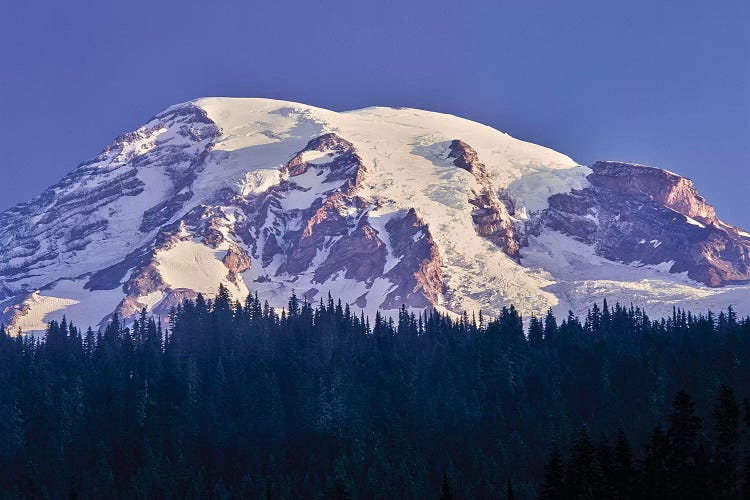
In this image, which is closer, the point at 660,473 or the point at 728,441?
the point at 660,473

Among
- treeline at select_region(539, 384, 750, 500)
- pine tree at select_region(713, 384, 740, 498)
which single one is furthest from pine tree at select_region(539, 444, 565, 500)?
pine tree at select_region(713, 384, 740, 498)

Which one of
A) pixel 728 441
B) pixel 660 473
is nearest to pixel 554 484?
pixel 660 473

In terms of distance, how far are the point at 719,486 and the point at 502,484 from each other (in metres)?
50.8

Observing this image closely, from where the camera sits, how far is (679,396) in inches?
6304

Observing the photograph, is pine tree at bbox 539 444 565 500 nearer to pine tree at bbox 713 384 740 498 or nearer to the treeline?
the treeline

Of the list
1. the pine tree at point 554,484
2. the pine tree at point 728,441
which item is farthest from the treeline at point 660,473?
the pine tree at point 728,441

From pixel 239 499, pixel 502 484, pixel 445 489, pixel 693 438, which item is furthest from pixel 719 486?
pixel 239 499

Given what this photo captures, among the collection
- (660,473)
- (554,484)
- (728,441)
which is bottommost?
(554,484)

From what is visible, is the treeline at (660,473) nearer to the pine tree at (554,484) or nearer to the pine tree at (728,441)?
the pine tree at (554,484)

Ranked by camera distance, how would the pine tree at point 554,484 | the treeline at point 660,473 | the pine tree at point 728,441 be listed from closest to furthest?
the treeline at point 660,473 → the pine tree at point 554,484 → the pine tree at point 728,441

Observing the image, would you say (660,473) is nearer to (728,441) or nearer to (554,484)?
(554,484)

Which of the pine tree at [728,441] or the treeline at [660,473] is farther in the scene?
the pine tree at [728,441]

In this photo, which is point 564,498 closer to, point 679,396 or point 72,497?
point 679,396

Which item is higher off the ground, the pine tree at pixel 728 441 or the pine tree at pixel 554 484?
the pine tree at pixel 728 441
